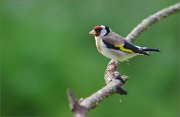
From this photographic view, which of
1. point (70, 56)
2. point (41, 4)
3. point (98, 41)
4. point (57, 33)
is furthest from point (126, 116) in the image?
point (98, 41)

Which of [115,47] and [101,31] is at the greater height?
[101,31]

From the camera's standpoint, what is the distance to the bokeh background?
17.0 feet

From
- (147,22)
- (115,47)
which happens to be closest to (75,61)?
(147,22)

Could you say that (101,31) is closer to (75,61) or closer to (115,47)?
(115,47)

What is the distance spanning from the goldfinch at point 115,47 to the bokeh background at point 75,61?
2.12 m

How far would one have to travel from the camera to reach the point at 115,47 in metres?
2.82

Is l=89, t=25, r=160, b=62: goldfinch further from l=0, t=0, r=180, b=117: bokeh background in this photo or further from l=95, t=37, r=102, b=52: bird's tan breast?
l=0, t=0, r=180, b=117: bokeh background

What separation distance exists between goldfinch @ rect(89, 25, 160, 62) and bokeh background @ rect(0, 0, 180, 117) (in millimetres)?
2120

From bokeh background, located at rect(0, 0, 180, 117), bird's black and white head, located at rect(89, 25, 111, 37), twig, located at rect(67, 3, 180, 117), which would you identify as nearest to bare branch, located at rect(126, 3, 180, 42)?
twig, located at rect(67, 3, 180, 117)

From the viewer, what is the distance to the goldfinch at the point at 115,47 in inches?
108

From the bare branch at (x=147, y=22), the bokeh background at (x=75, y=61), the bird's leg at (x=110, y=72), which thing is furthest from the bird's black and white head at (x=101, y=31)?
the bokeh background at (x=75, y=61)

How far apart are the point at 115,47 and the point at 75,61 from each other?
266cm

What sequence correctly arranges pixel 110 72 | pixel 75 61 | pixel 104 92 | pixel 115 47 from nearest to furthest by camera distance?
1. pixel 104 92
2. pixel 110 72
3. pixel 115 47
4. pixel 75 61

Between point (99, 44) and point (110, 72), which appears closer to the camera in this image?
point (110, 72)
